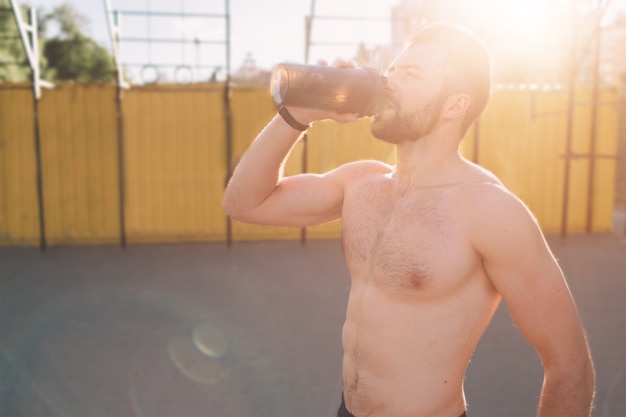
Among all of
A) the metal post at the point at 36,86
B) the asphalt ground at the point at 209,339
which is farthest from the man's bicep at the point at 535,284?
the metal post at the point at 36,86

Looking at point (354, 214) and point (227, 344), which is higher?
point (354, 214)

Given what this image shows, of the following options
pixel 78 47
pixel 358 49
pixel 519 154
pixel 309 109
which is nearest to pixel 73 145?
pixel 358 49

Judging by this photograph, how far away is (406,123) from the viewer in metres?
1.78

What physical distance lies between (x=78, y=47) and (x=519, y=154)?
26591 mm

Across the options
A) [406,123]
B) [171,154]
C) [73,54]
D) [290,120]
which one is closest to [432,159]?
[406,123]

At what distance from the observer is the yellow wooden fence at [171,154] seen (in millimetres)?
10164

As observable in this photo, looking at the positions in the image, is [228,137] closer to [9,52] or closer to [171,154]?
[171,154]

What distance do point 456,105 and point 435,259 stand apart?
487 mm

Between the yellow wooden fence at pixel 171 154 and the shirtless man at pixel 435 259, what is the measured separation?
8.70 m

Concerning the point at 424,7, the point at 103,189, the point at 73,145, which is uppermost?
the point at 424,7

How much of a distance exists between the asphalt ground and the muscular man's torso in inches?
97.6

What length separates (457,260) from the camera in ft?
5.57

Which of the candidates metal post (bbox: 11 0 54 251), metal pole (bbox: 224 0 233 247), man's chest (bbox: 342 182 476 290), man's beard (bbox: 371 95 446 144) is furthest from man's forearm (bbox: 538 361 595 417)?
metal post (bbox: 11 0 54 251)

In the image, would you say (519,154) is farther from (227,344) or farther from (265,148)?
(265,148)
